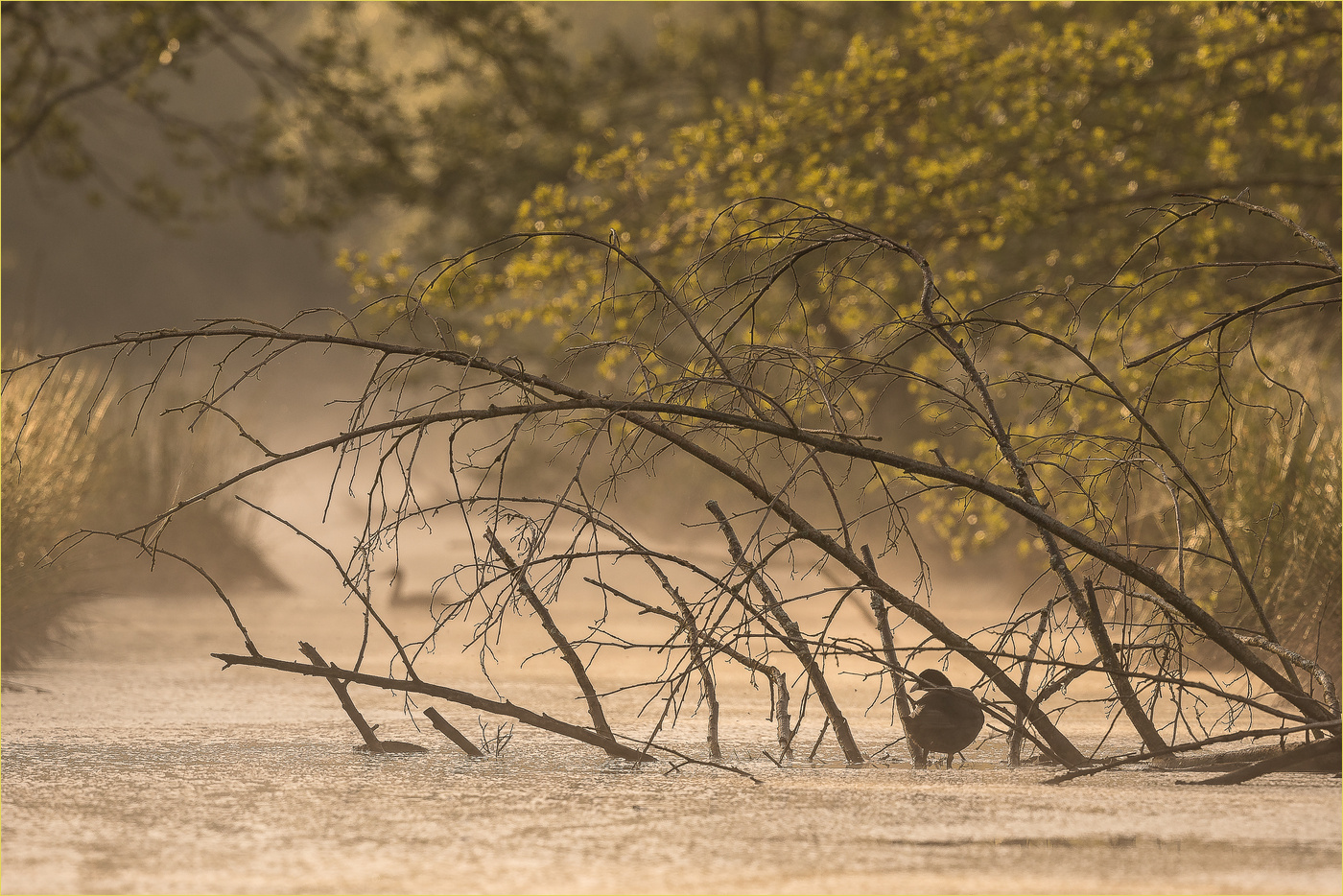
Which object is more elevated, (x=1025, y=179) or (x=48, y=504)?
(x=1025, y=179)

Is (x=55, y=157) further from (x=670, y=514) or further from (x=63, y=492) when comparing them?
(x=670, y=514)

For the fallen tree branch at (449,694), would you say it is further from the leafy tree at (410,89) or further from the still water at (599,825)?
the leafy tree at (410,89)

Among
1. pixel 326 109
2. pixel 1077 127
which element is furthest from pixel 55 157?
pixel 1077 127

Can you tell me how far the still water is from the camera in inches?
61.0

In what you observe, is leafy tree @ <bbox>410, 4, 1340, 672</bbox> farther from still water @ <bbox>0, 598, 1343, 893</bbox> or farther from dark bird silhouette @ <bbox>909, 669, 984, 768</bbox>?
still water @ <bbox>0, 598, 1343, 893</bbox>

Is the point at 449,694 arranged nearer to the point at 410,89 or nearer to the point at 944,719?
the point at 944,719

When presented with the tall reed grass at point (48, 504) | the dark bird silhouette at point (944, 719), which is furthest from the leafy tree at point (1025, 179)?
the dark bird silhouette at point (944, 719)

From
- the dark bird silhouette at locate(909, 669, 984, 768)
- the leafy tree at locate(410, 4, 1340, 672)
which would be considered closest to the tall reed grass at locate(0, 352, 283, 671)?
the leafy tree at locate(410, 4, 1340, 672)

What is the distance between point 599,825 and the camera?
188 cm

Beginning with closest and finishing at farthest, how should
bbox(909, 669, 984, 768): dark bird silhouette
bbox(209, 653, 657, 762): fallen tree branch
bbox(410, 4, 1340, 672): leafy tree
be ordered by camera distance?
bbox(209, 653, 657, 762): fallen tree branch < bbox(909, 669, 984, 768): dark bird silhouette < bbox(410, 4, 1340, 672): leafy tree

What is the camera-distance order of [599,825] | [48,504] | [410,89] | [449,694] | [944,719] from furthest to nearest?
[410,89], [48,504], [944,719], [449,694], [599,825]

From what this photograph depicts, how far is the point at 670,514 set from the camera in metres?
17.9

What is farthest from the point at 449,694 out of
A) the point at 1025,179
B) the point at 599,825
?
the point at 1025,179

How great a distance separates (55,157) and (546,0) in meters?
3.73
